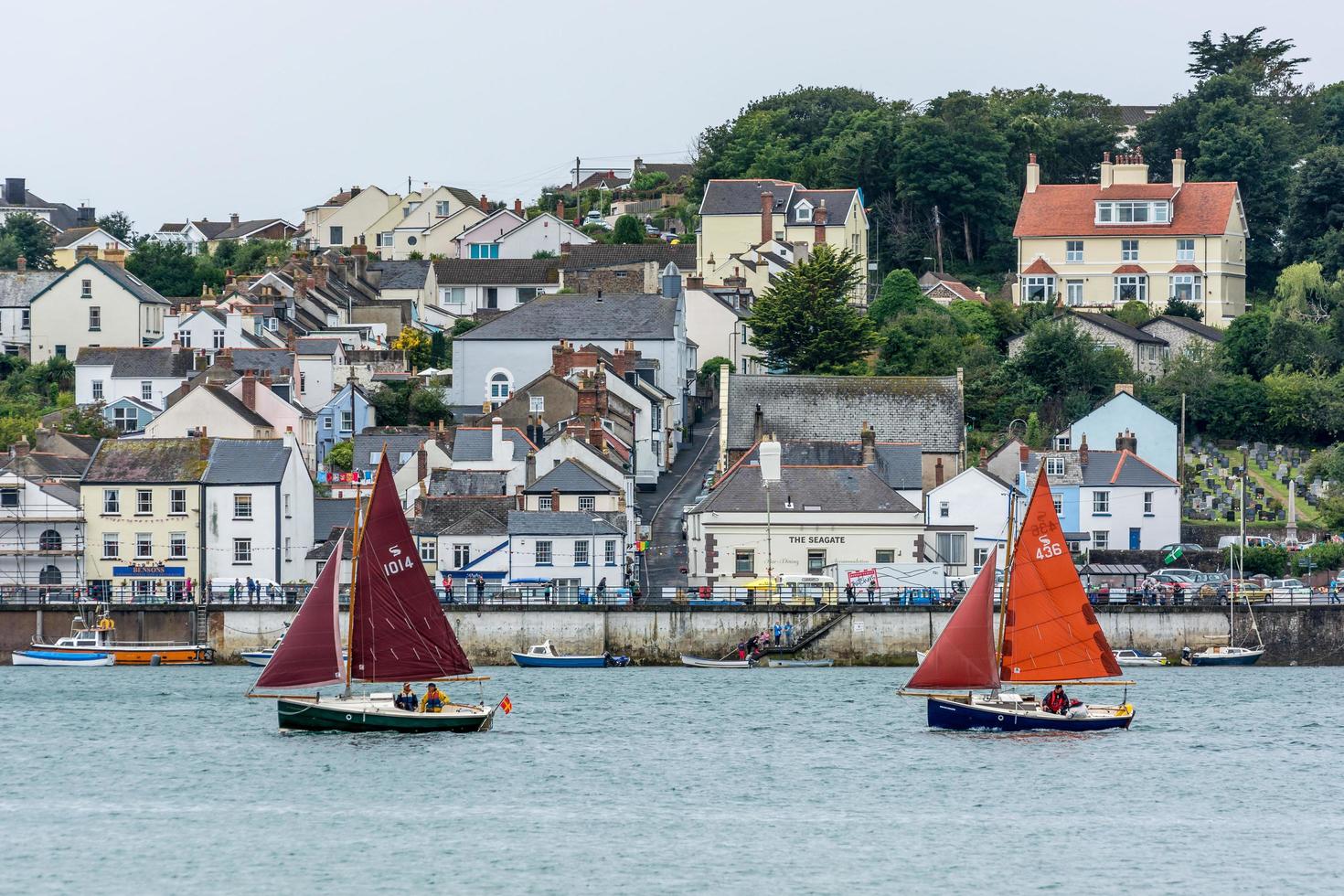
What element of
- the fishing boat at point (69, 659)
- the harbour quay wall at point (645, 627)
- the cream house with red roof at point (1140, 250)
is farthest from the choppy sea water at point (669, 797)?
the cream house with red roof at point (1140, 250)

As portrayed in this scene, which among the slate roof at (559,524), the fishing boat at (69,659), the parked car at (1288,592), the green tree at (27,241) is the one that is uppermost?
the green tree at (27,241)

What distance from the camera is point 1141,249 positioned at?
4875 inches

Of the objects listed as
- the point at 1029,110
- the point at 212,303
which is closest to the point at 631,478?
the point at 212,303

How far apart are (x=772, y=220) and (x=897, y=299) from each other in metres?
18.4

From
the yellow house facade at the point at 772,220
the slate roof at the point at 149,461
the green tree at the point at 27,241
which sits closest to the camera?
the slate roof at the point at 149,461

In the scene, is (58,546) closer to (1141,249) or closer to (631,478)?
(631,478)

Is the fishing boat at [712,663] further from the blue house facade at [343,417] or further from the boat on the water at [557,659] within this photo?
the blue house facade at [343,417]

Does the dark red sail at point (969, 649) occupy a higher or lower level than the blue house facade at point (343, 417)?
lower

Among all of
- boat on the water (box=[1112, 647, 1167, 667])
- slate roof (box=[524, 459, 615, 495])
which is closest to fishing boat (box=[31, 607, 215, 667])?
slate roof (box=[524, 459, 615, 495])

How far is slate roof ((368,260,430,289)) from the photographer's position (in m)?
137

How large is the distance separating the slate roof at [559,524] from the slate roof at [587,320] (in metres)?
25.7

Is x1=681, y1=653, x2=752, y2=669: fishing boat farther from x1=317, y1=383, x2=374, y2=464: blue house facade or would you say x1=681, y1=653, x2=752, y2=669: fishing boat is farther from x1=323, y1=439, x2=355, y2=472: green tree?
x1=317, y1=383, x2=374, y2=464: blue house facade

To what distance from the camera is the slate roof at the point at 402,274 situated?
5379 inches

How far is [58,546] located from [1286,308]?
61.0 meters
